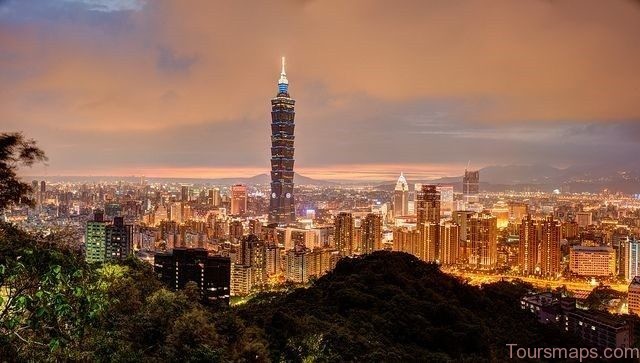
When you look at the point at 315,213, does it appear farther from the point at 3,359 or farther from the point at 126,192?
the point at 3,359

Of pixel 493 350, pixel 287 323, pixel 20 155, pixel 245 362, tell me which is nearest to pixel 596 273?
pixel 493 350

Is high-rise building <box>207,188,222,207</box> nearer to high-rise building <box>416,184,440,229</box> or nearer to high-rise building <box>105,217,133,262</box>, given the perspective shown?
high-rise building <box>105,217,133,262</box>

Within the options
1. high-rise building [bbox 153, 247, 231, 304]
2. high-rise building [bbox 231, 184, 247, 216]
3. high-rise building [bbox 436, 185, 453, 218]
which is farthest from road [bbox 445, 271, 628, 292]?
high-rise building [bbox 231, 184, 247, 216]

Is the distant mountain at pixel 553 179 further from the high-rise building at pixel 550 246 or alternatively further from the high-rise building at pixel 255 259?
the high-rise building at pixel 255 259

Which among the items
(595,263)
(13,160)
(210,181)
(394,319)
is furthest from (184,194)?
(13,160)

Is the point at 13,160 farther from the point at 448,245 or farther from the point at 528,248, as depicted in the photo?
the point at 528,248

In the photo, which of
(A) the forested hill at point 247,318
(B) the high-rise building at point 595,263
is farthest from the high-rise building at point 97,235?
(B) the high-rise building at point 595,263
